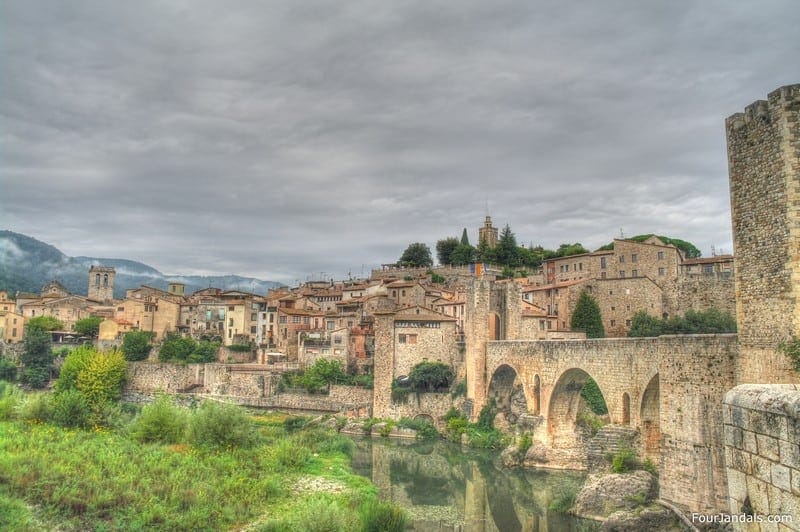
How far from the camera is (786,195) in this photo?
12.8m

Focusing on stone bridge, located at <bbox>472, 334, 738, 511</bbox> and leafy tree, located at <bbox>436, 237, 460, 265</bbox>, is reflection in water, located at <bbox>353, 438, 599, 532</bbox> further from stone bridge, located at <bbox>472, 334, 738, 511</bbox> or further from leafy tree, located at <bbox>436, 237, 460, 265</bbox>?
leafy tree, located at <bbox>436, 237, 460, 265</bbox>

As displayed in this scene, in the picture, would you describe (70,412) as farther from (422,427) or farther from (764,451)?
(764,451)

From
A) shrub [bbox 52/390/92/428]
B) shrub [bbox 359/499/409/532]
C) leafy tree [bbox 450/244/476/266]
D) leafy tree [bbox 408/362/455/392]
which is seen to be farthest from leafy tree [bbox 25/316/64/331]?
shrub [bbox 359/499/409/532]

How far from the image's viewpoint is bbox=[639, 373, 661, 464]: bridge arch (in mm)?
21925

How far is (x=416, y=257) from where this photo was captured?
87.2m

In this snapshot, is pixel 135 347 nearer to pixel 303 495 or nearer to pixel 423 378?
pixel 423 378

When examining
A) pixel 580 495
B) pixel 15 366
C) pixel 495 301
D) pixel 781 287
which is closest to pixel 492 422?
pixel 495 301

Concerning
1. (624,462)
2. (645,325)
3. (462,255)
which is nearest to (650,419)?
(624,462)

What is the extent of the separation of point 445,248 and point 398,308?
138 feet

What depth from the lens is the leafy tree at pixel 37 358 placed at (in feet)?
171

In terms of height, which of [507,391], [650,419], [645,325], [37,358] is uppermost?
[645,325]

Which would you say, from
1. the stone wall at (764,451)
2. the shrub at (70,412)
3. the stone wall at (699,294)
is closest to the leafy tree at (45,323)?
the shrub at (70,412)

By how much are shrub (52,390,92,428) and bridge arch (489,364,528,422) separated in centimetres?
2346

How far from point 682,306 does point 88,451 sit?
141 ft
